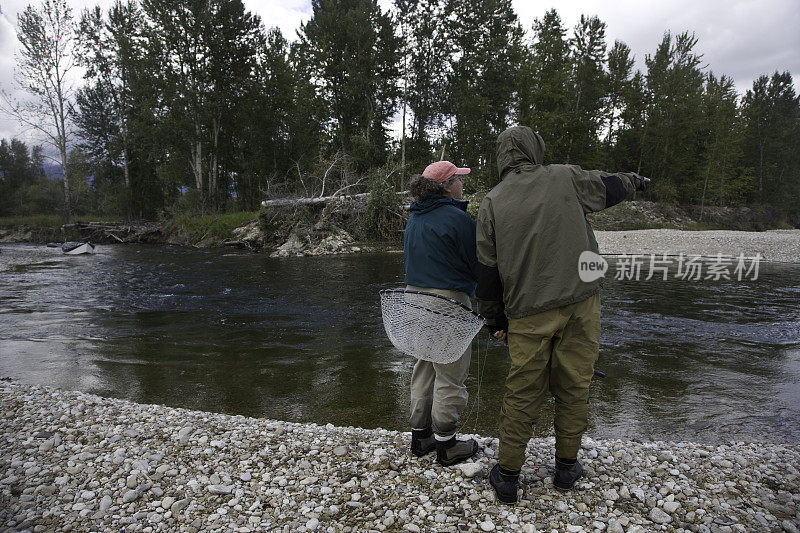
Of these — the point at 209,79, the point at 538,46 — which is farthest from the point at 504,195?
the point at 538,46

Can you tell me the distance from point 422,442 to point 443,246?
67.5 inches

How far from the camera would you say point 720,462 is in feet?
11.9

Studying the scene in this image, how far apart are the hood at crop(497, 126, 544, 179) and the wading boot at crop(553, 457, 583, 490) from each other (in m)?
2.17

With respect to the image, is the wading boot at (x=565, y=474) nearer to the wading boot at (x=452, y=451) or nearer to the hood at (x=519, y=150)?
the wading boot at (x=452, y=451)

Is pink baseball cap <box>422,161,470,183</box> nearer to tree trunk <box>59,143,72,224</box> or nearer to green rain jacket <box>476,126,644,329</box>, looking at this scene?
green rain jacket <box>476,126,644,329</box>

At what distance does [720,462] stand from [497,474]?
2.07 metres

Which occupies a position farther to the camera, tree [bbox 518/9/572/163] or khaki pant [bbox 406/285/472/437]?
tree [bbox 518/9/572/163]

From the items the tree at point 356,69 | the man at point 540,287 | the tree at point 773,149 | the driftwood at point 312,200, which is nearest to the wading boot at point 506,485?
the man at point 540,287

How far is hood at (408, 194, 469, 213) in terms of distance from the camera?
3459mm

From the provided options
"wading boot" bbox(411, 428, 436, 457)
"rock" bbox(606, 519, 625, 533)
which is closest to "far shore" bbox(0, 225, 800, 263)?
"wading boot" bbox(411, 428, 436, 457)

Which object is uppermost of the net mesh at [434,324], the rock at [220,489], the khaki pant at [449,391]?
the net mesh at [434,324]

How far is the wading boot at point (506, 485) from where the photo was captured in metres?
3.00

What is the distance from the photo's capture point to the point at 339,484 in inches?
131

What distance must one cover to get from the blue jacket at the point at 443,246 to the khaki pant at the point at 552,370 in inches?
24.2
